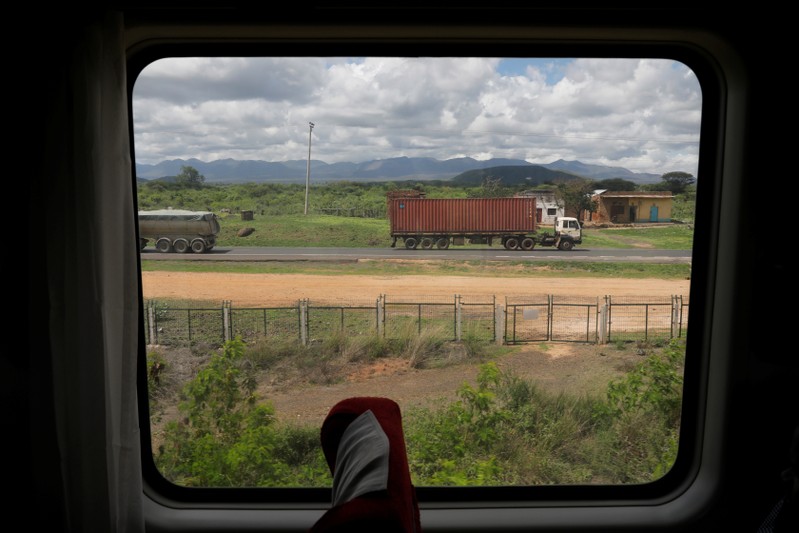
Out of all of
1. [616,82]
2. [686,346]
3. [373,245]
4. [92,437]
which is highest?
[616,82]

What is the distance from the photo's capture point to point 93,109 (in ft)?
4.71

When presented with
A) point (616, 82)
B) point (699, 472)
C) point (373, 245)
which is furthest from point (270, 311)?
point (699, 472)

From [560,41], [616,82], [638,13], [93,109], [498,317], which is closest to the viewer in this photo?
[93,109]

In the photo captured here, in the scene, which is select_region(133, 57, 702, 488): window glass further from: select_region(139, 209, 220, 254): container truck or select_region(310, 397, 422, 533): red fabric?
select_region(310, 397, 422, 533): red fabric

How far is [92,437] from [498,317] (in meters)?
1.38

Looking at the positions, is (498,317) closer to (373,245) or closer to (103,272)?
(373,245)

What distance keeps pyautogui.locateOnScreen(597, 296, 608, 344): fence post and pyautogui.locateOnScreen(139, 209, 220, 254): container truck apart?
1.51 meters

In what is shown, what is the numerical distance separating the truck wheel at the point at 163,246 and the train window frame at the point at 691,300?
319 mm

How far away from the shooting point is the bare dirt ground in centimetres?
203

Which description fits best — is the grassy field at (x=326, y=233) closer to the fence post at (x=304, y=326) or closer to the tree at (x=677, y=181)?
the tree at (x=677, y=181)

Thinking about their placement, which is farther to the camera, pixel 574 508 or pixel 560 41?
pixel 574 508

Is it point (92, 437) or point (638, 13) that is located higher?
point (638, 13)

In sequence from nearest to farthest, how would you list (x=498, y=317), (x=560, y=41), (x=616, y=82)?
(x=560, y=41) < (x=616, y=82) < (x=498, y=317)

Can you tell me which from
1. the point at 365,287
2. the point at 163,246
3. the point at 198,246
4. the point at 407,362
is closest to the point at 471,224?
the point at 365,287
